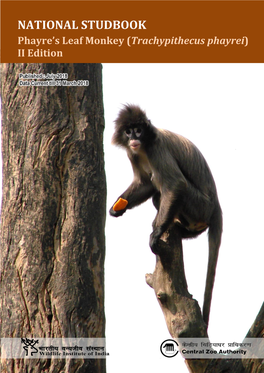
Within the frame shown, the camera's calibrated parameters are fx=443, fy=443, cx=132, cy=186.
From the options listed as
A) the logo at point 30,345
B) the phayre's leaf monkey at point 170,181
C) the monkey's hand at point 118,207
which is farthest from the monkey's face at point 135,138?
the logo at point 30,345

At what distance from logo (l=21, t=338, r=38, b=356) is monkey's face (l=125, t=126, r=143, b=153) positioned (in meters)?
2.53

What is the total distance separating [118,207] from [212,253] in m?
1.24

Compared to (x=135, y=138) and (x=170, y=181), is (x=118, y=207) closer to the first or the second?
(x=170, y=181)

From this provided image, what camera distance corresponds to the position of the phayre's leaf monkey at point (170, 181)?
5.14 metres

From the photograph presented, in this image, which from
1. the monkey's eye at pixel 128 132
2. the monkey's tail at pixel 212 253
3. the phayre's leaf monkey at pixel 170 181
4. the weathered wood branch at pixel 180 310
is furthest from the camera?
the monkey's eye at pixel 128 132

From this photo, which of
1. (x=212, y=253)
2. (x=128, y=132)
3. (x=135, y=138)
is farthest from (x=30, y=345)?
(x=128, y=132)

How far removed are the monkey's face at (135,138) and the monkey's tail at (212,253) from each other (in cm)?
126

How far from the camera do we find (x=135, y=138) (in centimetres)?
538

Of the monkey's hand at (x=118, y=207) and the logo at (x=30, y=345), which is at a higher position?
the monkey's hand at (x=118, y=207)

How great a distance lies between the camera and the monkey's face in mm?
5340

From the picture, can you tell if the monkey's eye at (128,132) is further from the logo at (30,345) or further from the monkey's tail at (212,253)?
the logo at (30,345)

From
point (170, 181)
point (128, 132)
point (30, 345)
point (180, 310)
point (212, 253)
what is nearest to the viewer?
point (30, 345)

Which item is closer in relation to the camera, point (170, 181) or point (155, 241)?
point (155, 241)

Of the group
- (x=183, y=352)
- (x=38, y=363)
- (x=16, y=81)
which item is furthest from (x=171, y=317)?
(x=16, y=81)
